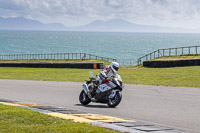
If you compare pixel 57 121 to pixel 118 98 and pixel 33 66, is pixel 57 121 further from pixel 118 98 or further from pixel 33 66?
pixel 33 66

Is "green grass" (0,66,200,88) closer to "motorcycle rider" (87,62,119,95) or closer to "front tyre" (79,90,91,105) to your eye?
"front tyre" (79,90,91,105)

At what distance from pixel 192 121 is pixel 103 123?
2.37m

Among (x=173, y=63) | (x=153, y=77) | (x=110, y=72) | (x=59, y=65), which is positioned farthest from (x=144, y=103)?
(x=59, y=65)

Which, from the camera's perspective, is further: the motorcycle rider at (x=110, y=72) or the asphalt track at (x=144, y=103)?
the motorcycle rider at (x=110, y=72)

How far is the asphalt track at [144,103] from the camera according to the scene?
9805 millimetres

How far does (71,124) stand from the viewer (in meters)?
8.38

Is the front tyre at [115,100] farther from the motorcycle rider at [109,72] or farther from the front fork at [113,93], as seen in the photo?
the motorcycle rider at [109,72]

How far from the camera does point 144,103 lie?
42.8 feet

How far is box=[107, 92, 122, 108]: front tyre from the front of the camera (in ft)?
38.9

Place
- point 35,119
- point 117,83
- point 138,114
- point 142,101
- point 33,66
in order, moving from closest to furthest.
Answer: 1. point 35,119
2. point 138,114
3. point 117,83
4. point 142,101
5. point 33,66

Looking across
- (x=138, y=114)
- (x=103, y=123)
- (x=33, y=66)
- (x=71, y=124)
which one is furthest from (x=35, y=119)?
(x=33, y=66)

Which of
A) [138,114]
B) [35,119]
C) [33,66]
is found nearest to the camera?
[35,119]

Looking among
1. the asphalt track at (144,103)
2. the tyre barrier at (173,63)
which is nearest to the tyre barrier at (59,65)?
the tyre barrier at (173,63)

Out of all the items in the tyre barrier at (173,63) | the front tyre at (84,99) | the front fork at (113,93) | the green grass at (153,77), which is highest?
the tyre barrier at (173,63)
